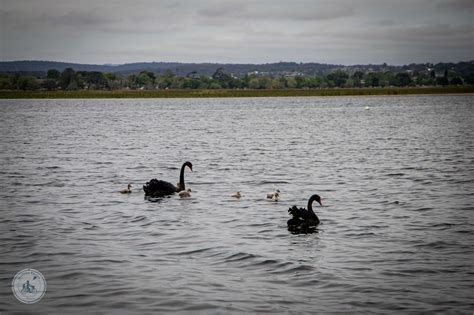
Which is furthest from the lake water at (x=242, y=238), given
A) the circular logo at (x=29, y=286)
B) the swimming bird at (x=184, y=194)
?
the swimming bird at (x=184, y=194)

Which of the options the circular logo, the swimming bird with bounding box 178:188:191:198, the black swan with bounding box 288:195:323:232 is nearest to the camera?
the circular logo

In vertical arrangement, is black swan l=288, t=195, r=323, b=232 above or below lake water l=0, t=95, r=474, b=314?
above

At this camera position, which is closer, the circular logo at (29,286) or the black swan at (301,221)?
the circular logo at (29,286)

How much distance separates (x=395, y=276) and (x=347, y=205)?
7378mm

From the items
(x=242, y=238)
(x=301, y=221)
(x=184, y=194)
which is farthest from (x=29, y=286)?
(x=184, y=194)

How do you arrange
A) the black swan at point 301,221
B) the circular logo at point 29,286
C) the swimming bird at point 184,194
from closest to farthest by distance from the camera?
the circular logo at point 29,286 < the black swan at point 301,221 < the swimming bird at point 184,194

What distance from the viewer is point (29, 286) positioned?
11.0 metres

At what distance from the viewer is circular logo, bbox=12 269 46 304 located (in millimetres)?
10430

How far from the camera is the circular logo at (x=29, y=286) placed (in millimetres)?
10430

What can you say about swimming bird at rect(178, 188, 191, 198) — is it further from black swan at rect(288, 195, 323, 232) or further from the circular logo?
the circular logo

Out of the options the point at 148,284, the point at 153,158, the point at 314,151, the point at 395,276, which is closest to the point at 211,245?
the point at 148,284

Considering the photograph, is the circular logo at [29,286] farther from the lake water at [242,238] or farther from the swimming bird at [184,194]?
the swimming bird at [184,194]

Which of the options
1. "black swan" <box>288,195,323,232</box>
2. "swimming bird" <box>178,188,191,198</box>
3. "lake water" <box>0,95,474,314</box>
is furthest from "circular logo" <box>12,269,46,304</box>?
"swimming bird" <box>178,188,191,198</box>

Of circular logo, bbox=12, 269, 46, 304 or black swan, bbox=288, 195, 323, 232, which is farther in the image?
black swan, bbox=288, 195, 323, 232
